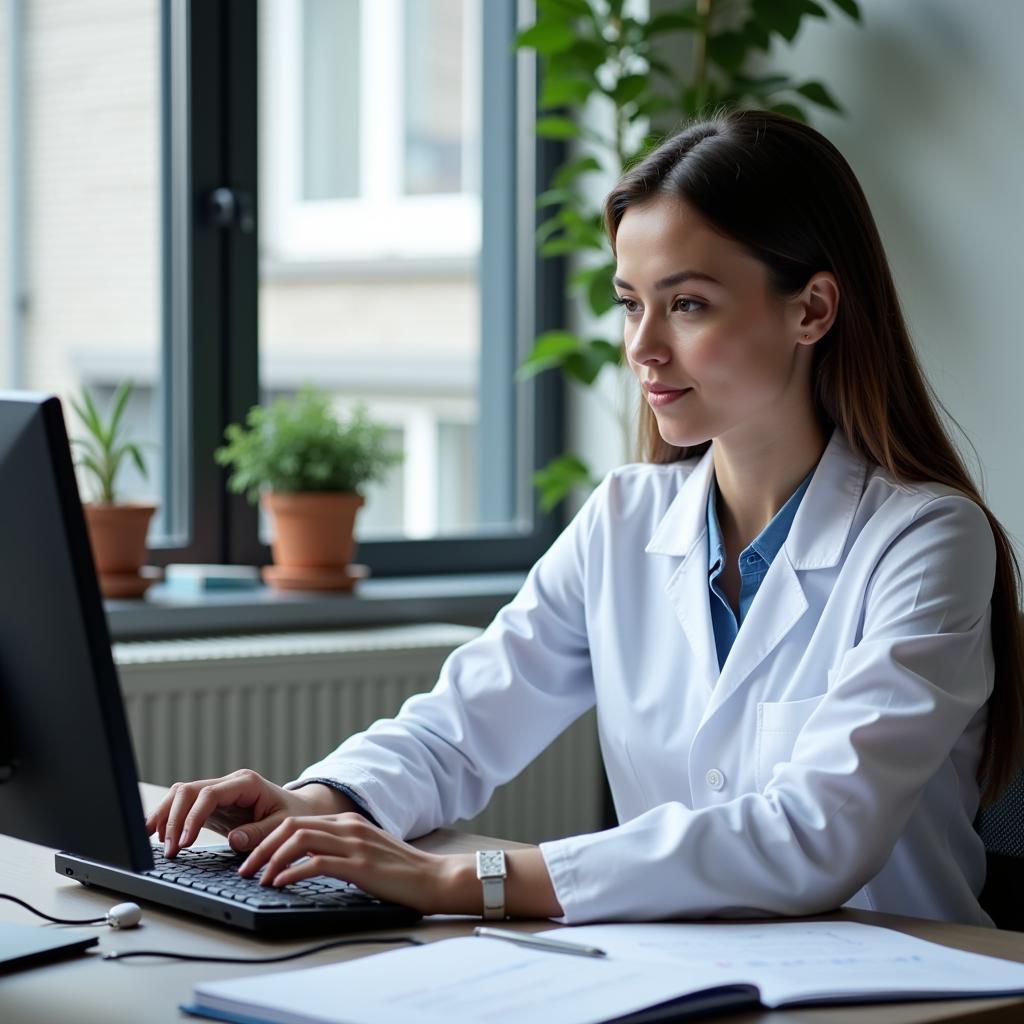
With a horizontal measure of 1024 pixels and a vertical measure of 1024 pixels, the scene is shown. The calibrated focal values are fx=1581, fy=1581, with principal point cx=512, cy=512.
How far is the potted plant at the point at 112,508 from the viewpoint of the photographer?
266cm

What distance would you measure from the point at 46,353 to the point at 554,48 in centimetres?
244

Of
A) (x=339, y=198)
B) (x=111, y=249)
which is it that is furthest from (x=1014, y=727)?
(x=339, y=198)

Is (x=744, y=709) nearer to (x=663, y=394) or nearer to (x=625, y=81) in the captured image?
(x=663, y=394)

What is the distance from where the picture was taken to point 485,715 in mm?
1702

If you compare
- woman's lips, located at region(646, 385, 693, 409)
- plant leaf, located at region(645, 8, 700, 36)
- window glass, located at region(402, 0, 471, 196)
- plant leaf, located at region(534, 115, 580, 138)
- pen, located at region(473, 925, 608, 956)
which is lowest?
pen, located at region(473, 925, 608, 956)

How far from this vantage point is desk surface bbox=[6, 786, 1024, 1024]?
98 centimetres

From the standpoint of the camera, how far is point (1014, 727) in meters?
1.52

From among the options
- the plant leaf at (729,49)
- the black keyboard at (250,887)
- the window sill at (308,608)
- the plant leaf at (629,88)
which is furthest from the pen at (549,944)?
the plant leaf at (729,49)

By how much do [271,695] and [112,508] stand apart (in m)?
0.41

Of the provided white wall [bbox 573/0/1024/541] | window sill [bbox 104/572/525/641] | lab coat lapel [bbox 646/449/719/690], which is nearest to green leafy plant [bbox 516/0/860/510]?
white wall [bbox 573/0/1024/541]

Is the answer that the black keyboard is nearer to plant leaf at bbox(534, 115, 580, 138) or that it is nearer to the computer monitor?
the computer monitor

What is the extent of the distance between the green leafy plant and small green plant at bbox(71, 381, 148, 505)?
0.79 meters

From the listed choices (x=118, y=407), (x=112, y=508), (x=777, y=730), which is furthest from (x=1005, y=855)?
(x=118, y=407)

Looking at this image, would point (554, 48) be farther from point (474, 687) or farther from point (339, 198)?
point (339, 198)
